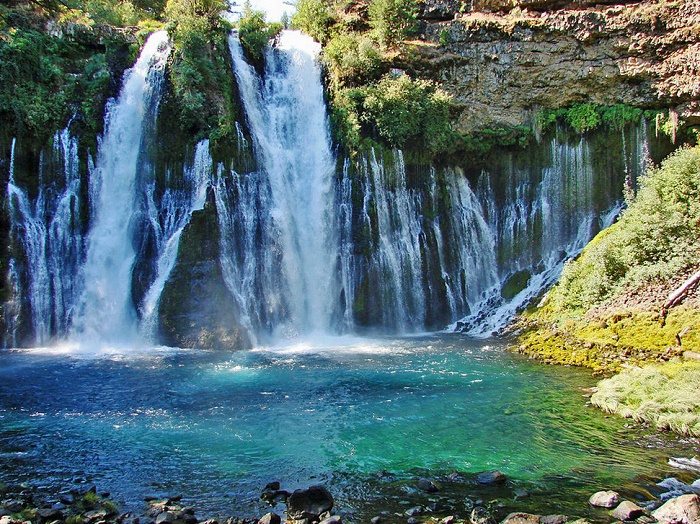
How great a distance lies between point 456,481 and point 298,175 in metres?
19.7

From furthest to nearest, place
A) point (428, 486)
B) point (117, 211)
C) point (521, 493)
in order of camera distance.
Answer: point (117, 211), point (428, 486), point (521, 493)

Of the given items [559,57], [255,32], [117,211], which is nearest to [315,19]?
[255,32]

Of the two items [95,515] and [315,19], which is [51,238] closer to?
[315,19]

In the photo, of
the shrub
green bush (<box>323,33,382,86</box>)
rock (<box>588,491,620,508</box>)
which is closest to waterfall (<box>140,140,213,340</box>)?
green bush (<box>323,33,382,86</box>)

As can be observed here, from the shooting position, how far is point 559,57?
100 feet

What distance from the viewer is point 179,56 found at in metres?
28.6

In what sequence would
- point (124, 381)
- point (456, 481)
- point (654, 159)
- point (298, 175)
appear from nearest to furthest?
point (456, 481) → point (124, 381) → point (298, 175) → point (654, 159)

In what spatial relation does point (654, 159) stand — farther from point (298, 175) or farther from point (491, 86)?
point (298, 175)

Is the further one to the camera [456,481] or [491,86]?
[491,86]

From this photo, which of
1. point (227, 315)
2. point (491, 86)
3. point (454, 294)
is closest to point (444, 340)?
point (454, 294)

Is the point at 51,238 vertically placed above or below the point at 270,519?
above

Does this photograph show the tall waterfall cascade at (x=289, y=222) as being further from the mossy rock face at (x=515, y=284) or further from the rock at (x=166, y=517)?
the rock at (x=166, y=517)

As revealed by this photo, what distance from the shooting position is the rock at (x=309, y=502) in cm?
910

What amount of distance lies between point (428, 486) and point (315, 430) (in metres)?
3.78
